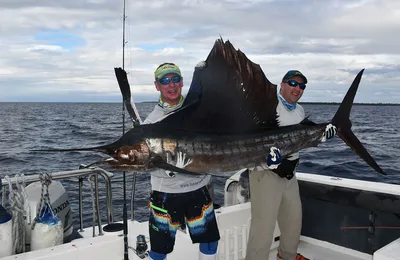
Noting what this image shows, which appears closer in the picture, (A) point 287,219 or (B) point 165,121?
(B) point 165,121

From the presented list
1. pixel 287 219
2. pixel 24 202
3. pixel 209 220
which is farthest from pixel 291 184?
pixel 24 202

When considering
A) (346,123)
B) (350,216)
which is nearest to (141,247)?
(346,123)

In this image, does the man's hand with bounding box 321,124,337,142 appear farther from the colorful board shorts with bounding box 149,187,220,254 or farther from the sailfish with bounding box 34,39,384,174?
the colorful board shorts with bounding box 149,187,220,254

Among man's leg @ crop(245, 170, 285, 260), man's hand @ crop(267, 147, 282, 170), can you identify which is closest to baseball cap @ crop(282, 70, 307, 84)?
man's leg @ crop(245, 170, 285, 260)

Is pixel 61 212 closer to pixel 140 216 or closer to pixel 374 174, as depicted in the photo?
pixel 140 216

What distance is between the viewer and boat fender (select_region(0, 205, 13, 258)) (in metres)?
2.34

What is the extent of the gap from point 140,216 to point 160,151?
4.78m

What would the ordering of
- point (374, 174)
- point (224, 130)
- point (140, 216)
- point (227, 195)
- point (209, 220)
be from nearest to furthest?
1. point (224, 130)
2. point (209, 220)
3. point (227, 195)
4. point (140, 216)
5. point (374, 174)

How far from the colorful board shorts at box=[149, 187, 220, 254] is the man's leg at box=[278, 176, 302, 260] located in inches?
28.0

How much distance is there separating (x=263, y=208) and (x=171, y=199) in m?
Answer: 0.77

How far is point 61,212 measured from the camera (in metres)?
3.17

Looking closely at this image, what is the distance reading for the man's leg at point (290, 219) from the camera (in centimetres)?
279

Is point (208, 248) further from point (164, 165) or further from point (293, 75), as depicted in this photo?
point (293, 75)

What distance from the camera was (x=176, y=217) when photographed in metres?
2.26
